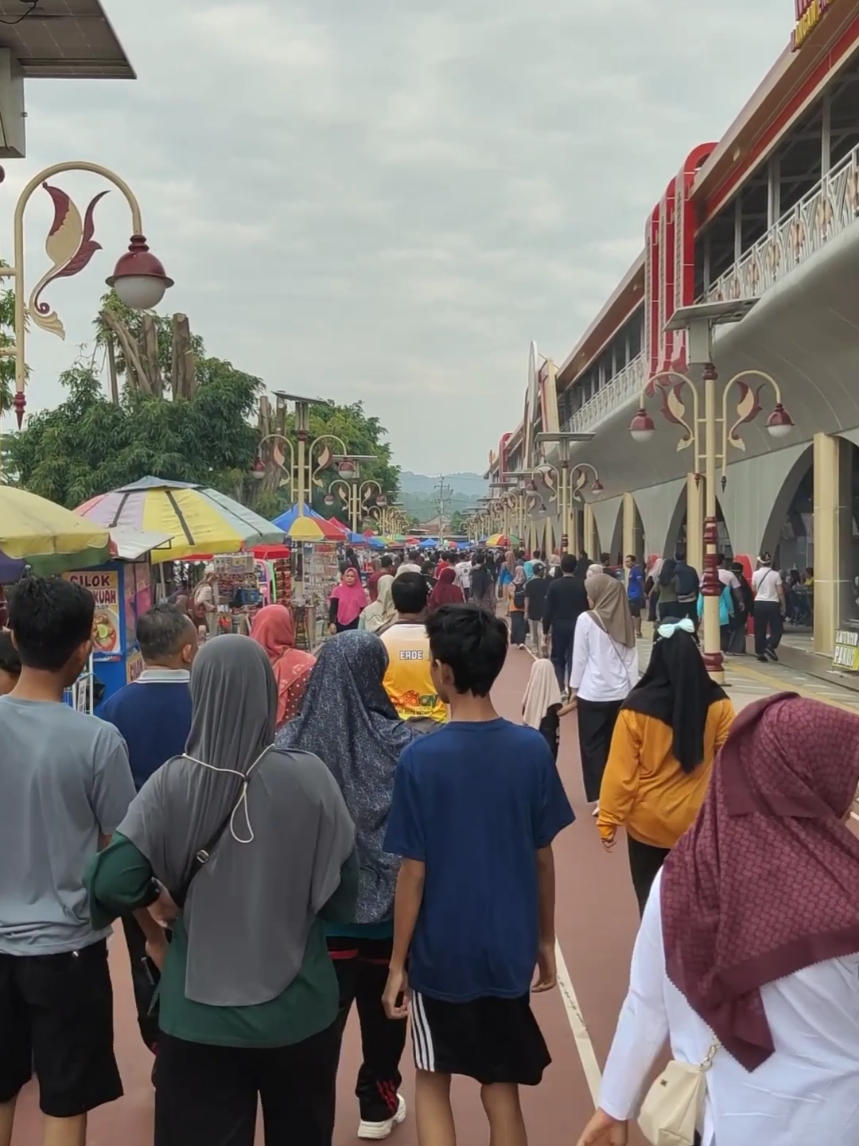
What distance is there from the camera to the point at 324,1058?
8.66 ft

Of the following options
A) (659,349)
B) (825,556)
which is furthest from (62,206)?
(659,349)

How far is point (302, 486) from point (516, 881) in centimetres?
1627

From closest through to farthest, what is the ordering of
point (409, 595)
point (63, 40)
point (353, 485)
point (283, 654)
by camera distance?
1. point (283, 654)
2. point (409, 595)
3. point (63, 40)
4. point (353, 485)

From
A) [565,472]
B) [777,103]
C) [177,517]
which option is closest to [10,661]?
[177,517]

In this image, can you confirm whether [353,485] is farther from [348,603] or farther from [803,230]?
[348,603]

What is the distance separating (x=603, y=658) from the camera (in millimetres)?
7688

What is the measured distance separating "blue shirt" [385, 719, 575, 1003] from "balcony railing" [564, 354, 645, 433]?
2488 centimetres

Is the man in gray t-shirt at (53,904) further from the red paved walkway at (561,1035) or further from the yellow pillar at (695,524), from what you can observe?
the yellow pillar at (695,524)

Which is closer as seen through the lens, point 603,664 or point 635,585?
point 603,664

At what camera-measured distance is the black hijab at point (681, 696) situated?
14.2ft

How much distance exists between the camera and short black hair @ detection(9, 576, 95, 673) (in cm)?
316

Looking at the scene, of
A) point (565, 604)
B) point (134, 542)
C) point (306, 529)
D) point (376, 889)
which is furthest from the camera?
point (306, 529)

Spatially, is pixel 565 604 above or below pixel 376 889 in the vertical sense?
above

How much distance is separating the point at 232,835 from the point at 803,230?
625 inches
